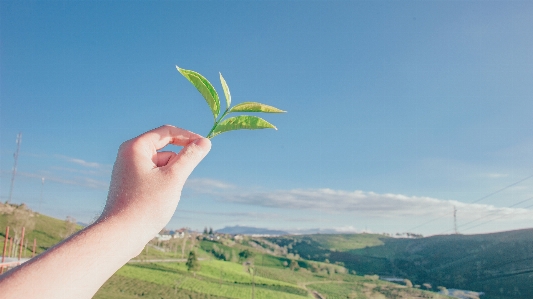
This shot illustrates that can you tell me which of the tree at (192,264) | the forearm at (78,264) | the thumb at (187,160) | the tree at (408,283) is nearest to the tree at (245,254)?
the tree at (192,264)

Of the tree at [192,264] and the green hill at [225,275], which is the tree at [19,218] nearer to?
the green hill at [225,275]

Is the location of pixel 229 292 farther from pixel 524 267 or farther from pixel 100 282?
pixel 100 282

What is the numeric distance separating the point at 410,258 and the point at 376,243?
54.8 ft

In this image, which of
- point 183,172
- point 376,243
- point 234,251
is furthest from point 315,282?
point 183,172

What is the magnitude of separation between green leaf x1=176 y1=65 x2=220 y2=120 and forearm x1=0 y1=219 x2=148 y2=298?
57cm

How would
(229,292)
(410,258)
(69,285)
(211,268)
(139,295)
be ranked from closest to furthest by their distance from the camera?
(69,285)
(139,295)
(229,292)
(211,268)
(410,258)

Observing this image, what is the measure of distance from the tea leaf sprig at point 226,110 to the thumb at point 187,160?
0.15 metres

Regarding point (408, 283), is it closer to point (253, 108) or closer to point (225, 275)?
point (225, 275)

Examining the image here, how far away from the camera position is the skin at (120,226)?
888 millimetres

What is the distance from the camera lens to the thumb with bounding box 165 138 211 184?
1.21m

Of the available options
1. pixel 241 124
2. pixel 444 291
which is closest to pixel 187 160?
pixel 241 124

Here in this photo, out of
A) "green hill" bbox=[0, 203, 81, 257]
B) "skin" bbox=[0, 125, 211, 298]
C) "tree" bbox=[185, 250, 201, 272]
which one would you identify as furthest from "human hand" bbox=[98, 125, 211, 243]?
"tree" bbox=[185, 250, 201, 272]

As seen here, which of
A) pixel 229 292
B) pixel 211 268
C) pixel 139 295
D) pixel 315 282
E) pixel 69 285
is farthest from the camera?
pixel 315 282

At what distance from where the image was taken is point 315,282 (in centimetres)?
8900
